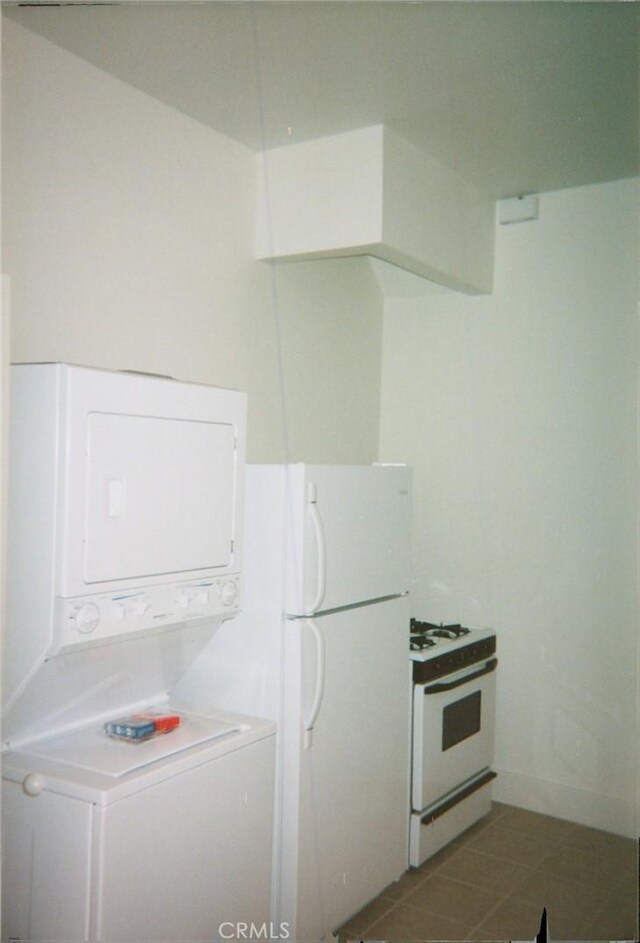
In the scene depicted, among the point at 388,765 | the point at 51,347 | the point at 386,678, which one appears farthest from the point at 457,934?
the point at 51,347

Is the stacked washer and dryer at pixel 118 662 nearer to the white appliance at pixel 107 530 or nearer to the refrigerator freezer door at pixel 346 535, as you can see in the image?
the white appliance at pixel 107 530

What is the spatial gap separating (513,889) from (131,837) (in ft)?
5.09

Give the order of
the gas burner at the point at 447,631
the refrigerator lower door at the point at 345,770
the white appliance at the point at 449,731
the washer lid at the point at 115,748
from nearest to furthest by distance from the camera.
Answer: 1. the washer lid at the point at 115,748
2. the refrigerator lower door at the point at 345,770
3. the white appliance at the point at 449,731
4. the gas burner at the point at 447,631

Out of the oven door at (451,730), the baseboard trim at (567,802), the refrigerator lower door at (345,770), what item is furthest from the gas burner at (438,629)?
the baseboard trim at (567,802)

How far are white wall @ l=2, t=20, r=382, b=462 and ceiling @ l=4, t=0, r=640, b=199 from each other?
0.13 m

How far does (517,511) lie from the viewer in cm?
324

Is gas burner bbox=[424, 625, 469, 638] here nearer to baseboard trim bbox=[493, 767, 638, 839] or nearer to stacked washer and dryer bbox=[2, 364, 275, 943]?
baseboard trim bbox=[493, 767, 638, 839]

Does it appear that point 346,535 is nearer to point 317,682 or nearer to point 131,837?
point 317,682

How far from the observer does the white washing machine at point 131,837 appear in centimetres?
165

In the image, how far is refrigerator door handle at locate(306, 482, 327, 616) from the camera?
2283 millimetres

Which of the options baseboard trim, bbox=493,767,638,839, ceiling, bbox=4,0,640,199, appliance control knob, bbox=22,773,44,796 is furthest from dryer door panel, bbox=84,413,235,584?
baseboard trim, bbox=493,767,638,839

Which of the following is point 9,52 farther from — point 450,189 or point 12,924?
point 12,924

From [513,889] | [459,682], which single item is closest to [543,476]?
[459,682]

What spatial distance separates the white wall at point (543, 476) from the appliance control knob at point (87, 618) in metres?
1.95
